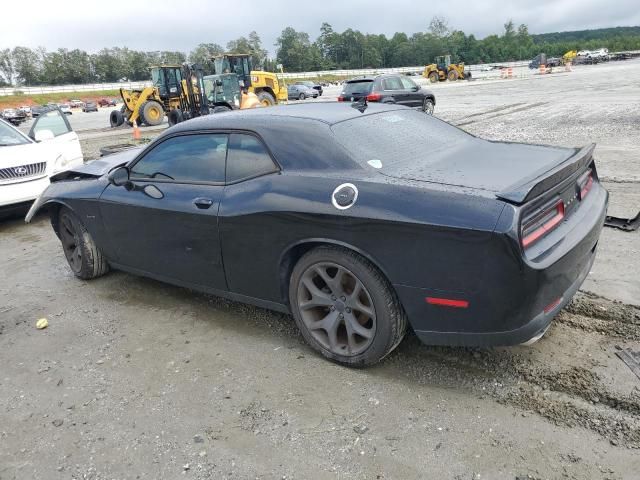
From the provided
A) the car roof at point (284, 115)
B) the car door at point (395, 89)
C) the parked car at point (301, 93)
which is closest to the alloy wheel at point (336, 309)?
the car roof at point (284, 115)

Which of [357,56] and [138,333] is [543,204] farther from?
[357,56]

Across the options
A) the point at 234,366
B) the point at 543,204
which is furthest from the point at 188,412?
the point at 543,204

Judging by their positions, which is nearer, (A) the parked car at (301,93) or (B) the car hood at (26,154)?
(B) the car hood at (26,154)

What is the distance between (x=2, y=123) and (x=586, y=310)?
28.7ft

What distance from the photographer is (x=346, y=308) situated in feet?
9.90

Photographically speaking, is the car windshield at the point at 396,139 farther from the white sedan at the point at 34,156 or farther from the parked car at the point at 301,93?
the parked car at the point at 301,93

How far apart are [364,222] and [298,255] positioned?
60 cm

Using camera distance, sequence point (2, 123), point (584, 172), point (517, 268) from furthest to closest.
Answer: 1. point (2, 123)
2. point (584, 172)
3. point (517, 268)

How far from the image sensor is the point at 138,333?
3809mm

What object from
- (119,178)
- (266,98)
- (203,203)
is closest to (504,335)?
(203,203)

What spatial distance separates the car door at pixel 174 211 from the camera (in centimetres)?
356

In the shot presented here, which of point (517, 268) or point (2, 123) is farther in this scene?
point (2, 123)

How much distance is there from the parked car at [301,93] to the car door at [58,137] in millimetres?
33690

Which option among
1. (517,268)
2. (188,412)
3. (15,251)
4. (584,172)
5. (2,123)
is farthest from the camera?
(2,123)
